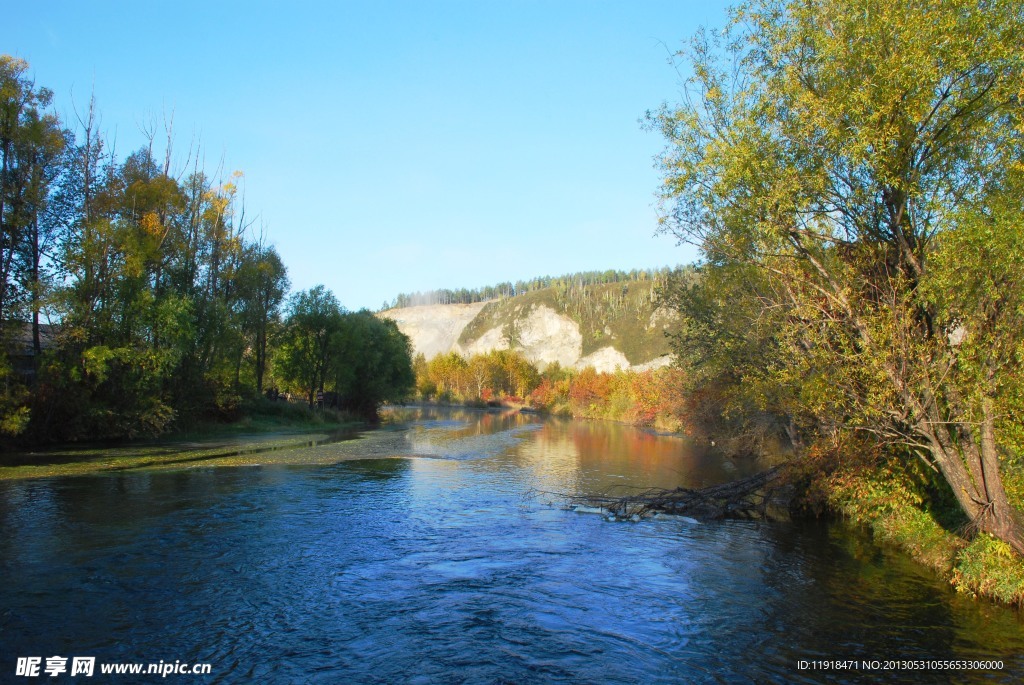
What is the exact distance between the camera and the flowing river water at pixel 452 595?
10.8 metres

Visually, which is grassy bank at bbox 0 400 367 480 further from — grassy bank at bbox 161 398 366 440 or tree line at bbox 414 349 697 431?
tree line at bbox 414 349 697 431

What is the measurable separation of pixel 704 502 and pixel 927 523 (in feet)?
22.7

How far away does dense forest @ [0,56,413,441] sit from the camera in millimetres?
36000

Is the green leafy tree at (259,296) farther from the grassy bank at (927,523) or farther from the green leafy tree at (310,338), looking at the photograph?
the grassy bank at (927,523)

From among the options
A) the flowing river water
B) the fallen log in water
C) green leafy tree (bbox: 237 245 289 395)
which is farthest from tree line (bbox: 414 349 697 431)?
green leafy tree (bbox: 237 245 289 395)

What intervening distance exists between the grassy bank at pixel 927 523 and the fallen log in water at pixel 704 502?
91.7 inches

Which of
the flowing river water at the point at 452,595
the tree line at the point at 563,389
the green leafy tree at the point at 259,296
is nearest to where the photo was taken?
the flowing river water at the point at 452,595

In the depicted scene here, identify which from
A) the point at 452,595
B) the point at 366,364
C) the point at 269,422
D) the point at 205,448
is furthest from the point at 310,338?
the point at 452,595

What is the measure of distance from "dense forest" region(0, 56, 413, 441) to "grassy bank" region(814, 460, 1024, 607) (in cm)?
3638

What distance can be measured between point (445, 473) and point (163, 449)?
18.1 m

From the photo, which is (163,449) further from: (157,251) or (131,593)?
(131,593)

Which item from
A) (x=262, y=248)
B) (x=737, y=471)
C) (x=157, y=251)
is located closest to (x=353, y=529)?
(x=737, y=471)

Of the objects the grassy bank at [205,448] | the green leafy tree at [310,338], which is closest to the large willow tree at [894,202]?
the grassy bank at [205,448]

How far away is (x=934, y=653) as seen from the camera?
1149 centimetres
